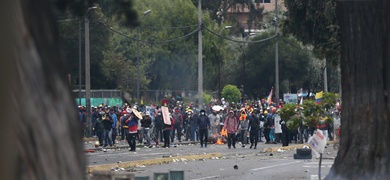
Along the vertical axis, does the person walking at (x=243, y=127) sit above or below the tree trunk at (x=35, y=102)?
below

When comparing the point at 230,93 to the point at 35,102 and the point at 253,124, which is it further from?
the point at 35,102

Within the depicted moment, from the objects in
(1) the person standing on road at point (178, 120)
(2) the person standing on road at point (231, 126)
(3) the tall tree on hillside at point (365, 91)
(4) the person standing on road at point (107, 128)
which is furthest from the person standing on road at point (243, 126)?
(3) the tall tree on hillside at point (365, 91)

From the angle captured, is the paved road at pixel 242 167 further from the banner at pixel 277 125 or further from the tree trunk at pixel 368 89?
the banner at pixel 277 125

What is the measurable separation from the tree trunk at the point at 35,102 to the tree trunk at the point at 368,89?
33.7ft

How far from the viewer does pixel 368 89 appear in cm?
1451

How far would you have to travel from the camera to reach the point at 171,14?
243 ft

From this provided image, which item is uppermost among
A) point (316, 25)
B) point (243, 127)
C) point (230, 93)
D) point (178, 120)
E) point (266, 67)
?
point (266, 67)

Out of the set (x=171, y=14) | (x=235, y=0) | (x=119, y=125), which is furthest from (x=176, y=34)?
(x=119, y=125)

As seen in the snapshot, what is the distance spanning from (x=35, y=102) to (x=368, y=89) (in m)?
10.8

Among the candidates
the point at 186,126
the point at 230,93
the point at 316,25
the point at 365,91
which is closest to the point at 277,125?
the point at 186,126

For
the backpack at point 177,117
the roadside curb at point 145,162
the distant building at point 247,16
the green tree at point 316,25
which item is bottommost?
the roadside curb at point 145,162

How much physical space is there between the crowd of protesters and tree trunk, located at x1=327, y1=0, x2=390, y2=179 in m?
20.4

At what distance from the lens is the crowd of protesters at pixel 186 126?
38375 millimetres

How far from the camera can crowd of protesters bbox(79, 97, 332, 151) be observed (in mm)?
38375
